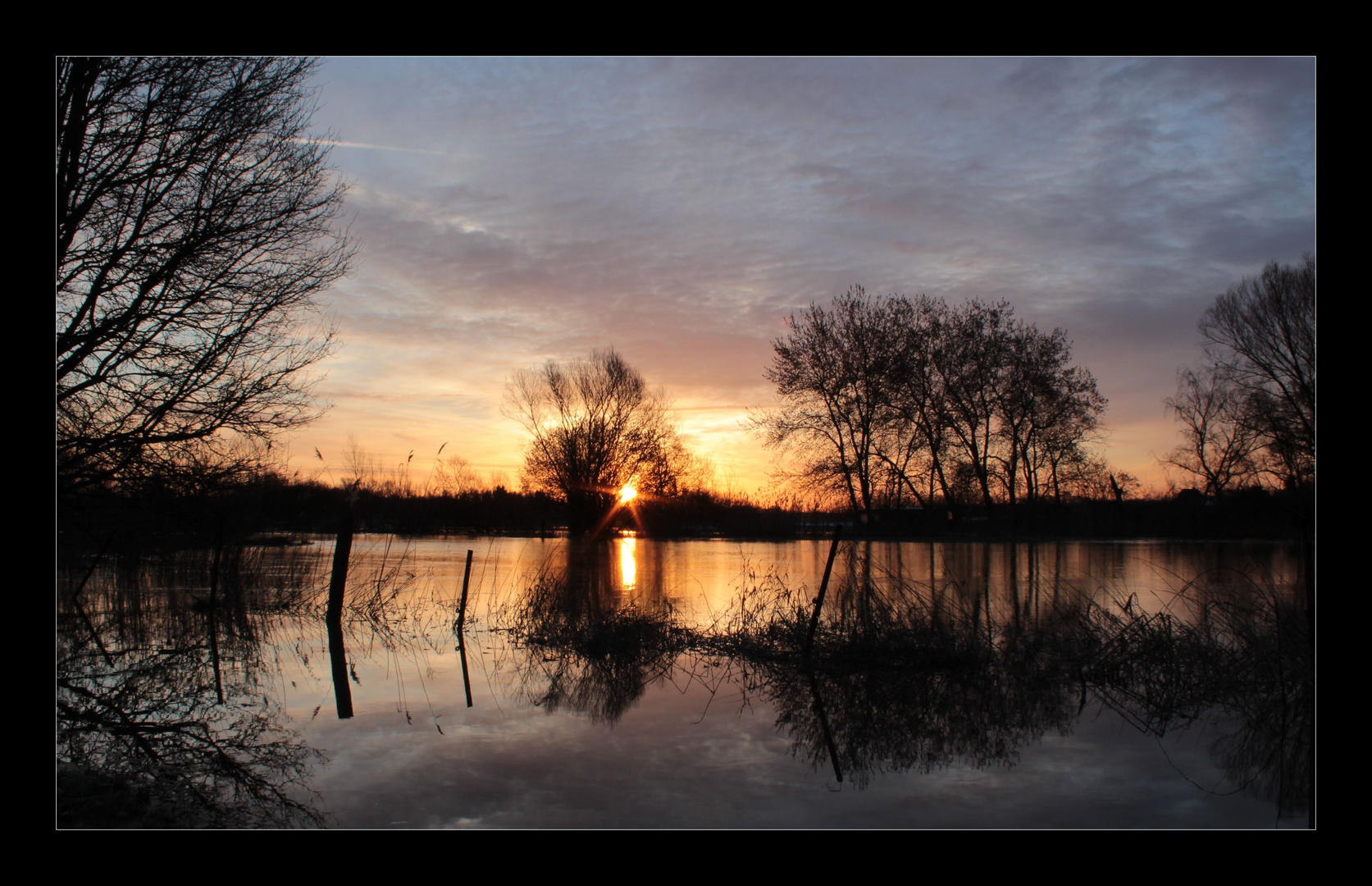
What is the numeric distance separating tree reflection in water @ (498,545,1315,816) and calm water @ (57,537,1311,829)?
4 centimetres

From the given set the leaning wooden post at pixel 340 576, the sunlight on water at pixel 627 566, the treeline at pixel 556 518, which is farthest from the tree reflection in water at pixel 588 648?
the treeline at pixel 556 518

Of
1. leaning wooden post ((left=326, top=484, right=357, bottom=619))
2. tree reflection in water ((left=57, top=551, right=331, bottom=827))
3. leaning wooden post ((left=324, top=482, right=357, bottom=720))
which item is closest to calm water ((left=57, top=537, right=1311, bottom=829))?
tree reflection in water ((left=57, top=551, right=331, bottom=827))

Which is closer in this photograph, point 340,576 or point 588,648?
point 588,648

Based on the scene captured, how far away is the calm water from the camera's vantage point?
15.7 feet

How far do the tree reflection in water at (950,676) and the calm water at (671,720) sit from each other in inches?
1.5

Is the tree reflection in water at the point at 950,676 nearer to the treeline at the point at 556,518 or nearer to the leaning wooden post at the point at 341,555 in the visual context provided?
the treeline at the point at 556,518

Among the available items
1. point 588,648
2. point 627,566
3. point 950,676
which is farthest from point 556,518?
point 950,676

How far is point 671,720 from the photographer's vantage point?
668cm

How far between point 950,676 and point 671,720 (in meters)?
3.25

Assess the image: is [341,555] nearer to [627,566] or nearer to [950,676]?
[950,676]

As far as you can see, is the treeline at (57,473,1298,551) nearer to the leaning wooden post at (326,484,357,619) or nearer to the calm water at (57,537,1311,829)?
the leaning wooden post at (326,484,357,619)

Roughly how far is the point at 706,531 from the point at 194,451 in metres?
34.6

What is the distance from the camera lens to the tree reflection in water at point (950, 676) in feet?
19.7
